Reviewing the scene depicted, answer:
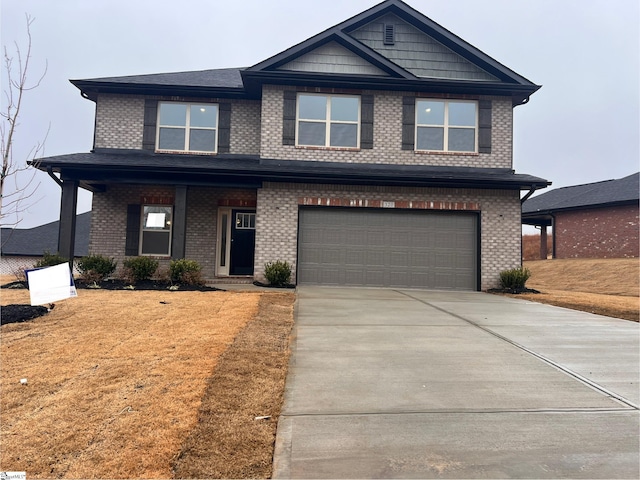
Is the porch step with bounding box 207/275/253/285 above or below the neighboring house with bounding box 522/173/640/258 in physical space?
below

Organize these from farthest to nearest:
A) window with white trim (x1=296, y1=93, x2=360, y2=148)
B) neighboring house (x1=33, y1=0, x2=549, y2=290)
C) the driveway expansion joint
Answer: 1. window with white trim (x1=296, y1=93, x2=360, y2=148)
2. neighboring house (x1=33, y1=0, x2=549, y2=290)
3. the driveway expansion joint

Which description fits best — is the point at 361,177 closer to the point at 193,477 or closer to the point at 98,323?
the point at 98,323

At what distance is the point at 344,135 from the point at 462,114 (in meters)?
3.87

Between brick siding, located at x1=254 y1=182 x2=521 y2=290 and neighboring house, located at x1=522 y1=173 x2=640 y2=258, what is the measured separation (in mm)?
11962

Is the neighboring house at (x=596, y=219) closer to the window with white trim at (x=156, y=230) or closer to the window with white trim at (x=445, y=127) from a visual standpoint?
the window with white trim at (x=445, y=127)

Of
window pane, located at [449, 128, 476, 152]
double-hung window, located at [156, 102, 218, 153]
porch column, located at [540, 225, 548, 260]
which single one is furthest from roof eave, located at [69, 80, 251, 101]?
porch column, located at [540, 225, 548, 260]

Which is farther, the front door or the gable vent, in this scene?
the front door

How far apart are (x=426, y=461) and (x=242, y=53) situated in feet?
446

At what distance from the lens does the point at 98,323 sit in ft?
20.3

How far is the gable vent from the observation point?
13.7 metres

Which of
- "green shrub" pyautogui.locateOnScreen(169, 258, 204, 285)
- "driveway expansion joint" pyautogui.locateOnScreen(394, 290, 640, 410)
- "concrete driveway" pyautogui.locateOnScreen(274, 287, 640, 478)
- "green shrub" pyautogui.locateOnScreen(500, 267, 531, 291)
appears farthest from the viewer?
"green shrub" pyautogui.locateOnScreen(500, 267, 531, 291)

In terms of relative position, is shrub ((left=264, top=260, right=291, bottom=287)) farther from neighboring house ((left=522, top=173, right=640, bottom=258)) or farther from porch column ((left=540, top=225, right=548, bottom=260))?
porch column ((left=540, top=225, right=548, bottom=260))

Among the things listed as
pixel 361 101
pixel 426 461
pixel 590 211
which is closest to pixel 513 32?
pixel 590 211

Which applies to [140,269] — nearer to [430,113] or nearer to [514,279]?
[430,113]
